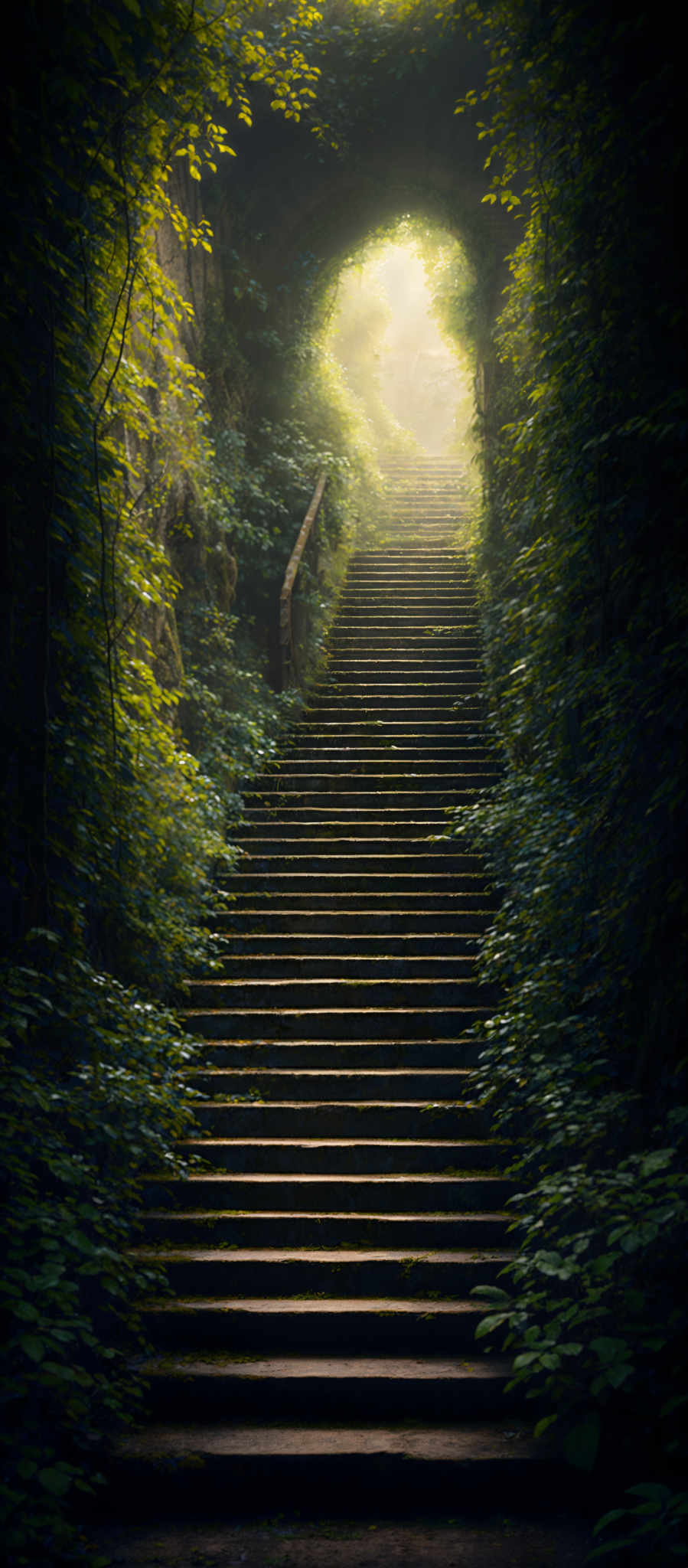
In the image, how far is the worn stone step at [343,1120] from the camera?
3.76m

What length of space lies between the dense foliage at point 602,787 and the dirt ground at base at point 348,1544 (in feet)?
Result: 0.64

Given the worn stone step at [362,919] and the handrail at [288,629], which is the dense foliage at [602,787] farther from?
the handrail at [288,629]

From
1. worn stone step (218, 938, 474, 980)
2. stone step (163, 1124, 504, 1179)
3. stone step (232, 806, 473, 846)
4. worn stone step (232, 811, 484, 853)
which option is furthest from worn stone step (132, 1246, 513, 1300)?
stone step (232, 806, 473, 846)

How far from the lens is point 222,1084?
4.00 m

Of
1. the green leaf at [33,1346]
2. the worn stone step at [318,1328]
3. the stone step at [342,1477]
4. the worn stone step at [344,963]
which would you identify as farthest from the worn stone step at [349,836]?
the green leaf at [33,1346]

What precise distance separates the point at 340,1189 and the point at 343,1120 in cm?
36

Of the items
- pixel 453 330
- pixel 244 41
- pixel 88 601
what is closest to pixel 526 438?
pixel 88 601

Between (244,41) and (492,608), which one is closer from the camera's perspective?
(244,41)

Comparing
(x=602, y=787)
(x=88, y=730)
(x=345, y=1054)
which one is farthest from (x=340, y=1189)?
(x=88, y=730)

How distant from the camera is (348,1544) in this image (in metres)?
2.35

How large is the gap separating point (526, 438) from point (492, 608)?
3522 mm

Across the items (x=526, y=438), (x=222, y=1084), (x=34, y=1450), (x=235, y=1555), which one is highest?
(x=526, y=438)

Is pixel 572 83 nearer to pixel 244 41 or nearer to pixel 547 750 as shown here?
pixel 244 41

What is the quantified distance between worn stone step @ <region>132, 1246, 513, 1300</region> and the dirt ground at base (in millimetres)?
727
